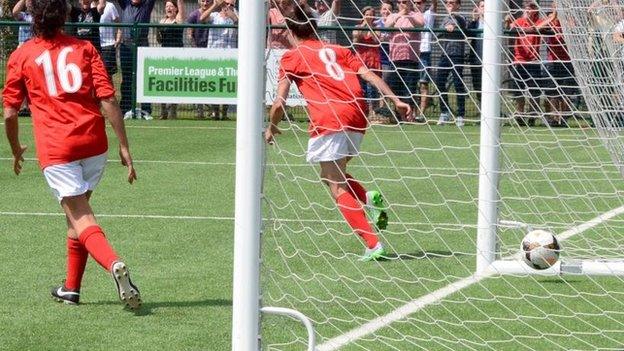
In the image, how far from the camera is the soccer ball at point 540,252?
8.48 meters

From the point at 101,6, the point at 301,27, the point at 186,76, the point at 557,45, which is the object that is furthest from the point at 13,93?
the point at 101,6

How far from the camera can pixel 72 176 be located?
299 inches

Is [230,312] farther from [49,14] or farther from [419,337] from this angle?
[49,14]

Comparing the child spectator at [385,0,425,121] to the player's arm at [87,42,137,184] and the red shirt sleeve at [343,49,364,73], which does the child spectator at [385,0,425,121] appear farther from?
the player's arm at [87,42,137,184]

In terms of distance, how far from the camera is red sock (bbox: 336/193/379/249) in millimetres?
9203

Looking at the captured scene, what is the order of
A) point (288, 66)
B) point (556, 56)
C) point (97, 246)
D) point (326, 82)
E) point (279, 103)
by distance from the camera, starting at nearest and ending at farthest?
point (97, 246)
point (279, 103)
point (288, 66)
point (326, 82)
point (556, 56)

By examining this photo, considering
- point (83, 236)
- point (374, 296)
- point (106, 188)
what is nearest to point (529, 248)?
point (374, 296)

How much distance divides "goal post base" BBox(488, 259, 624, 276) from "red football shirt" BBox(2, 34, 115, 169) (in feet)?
9.14

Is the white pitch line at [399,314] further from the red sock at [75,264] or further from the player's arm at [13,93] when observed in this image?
the player's arm at [13,93]

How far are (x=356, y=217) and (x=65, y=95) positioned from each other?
2577mm

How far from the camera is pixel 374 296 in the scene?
795 cm

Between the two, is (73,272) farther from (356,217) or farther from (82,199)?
(356,217)

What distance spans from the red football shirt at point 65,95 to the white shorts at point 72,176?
0.13 ft

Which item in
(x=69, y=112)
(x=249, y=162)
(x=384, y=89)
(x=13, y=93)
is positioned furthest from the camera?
(x=384, y=89)
